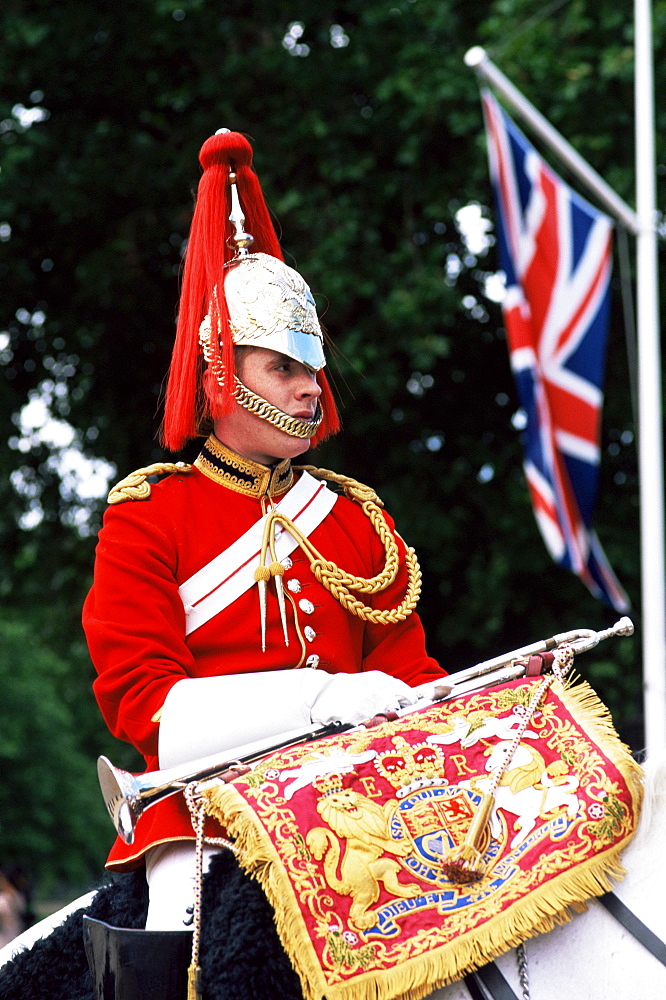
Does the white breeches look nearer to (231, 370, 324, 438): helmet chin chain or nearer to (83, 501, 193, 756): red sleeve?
(83, 501, 193, 756): red sleeve

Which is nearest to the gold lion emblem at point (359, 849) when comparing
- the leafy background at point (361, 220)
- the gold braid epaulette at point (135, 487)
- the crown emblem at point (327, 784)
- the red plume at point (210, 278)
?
the crown emblem at point (327, 784)

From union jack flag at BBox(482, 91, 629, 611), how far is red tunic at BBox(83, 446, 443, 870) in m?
4.13

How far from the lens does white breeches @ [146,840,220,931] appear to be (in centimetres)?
231

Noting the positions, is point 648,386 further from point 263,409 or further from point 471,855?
point 471,855

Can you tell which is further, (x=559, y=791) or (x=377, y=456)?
(x=377, y=456)

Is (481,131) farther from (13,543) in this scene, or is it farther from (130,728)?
(130,728)

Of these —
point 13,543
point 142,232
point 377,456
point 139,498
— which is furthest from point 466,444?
point 139,498

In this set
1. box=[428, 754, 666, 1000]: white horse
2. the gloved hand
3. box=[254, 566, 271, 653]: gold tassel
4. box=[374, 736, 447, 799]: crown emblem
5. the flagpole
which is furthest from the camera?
A: the flagpole

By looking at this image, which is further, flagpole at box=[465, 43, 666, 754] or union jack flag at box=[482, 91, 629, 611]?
union jack flag at box=[482, 91, 629, 611]

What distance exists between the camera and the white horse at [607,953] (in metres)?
2.00

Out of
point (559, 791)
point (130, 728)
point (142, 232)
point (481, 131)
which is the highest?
point (559, 791)

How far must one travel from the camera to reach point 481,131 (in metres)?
8.74

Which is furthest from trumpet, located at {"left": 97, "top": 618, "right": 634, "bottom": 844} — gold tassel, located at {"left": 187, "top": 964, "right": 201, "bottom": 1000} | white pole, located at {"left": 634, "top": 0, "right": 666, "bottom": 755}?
white pole, located at {"left": 634, "top": 0, "right": 666, "bottom": 755}

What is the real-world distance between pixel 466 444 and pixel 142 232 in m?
2.90
